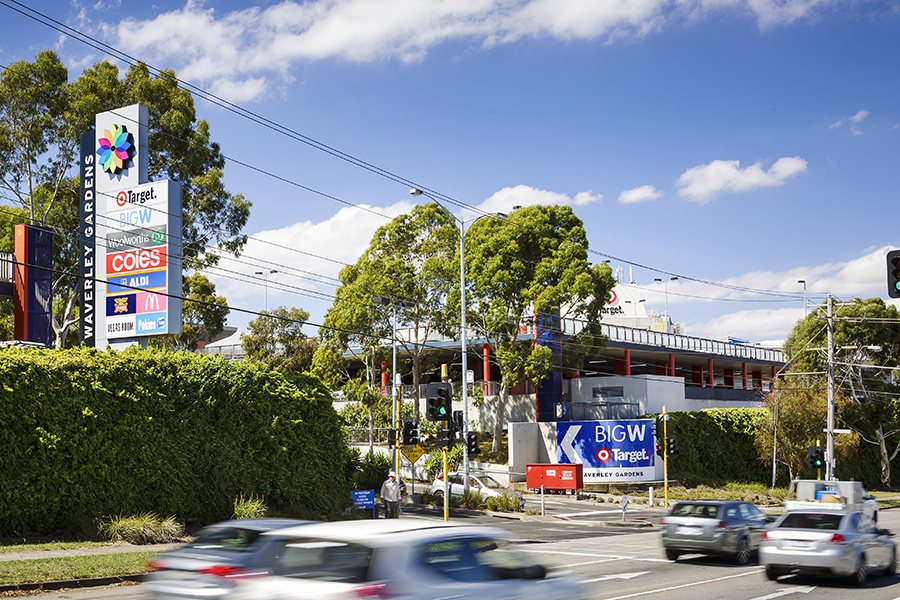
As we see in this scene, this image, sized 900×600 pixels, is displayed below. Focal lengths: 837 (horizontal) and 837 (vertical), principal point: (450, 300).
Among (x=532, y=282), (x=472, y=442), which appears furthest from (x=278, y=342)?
(x=472, y=442)

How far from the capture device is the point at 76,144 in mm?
37719

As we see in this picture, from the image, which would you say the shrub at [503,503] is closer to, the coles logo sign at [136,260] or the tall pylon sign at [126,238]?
the tall pylon sign at [126,238]

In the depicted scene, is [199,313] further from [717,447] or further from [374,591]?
[374,591]

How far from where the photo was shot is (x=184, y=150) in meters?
39.6

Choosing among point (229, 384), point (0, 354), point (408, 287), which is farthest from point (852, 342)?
point (0, 354)

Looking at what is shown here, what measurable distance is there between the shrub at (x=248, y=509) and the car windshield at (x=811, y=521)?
44.4ft

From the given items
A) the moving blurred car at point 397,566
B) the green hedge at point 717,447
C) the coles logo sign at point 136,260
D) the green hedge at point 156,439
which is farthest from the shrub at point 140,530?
the green hedge at point 717,447

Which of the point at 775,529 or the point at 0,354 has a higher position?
the point at 0,354

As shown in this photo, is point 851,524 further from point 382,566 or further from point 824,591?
point 382,566

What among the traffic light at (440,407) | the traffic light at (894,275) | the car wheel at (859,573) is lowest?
the car wheel at (859,573)

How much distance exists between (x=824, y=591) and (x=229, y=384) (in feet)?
52.8

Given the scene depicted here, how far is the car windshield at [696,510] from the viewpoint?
18.3 meters

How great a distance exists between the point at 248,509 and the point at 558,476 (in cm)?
1940

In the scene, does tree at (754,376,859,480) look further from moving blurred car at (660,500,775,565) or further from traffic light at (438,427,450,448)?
moving blurred car at (660,500,775,565)
